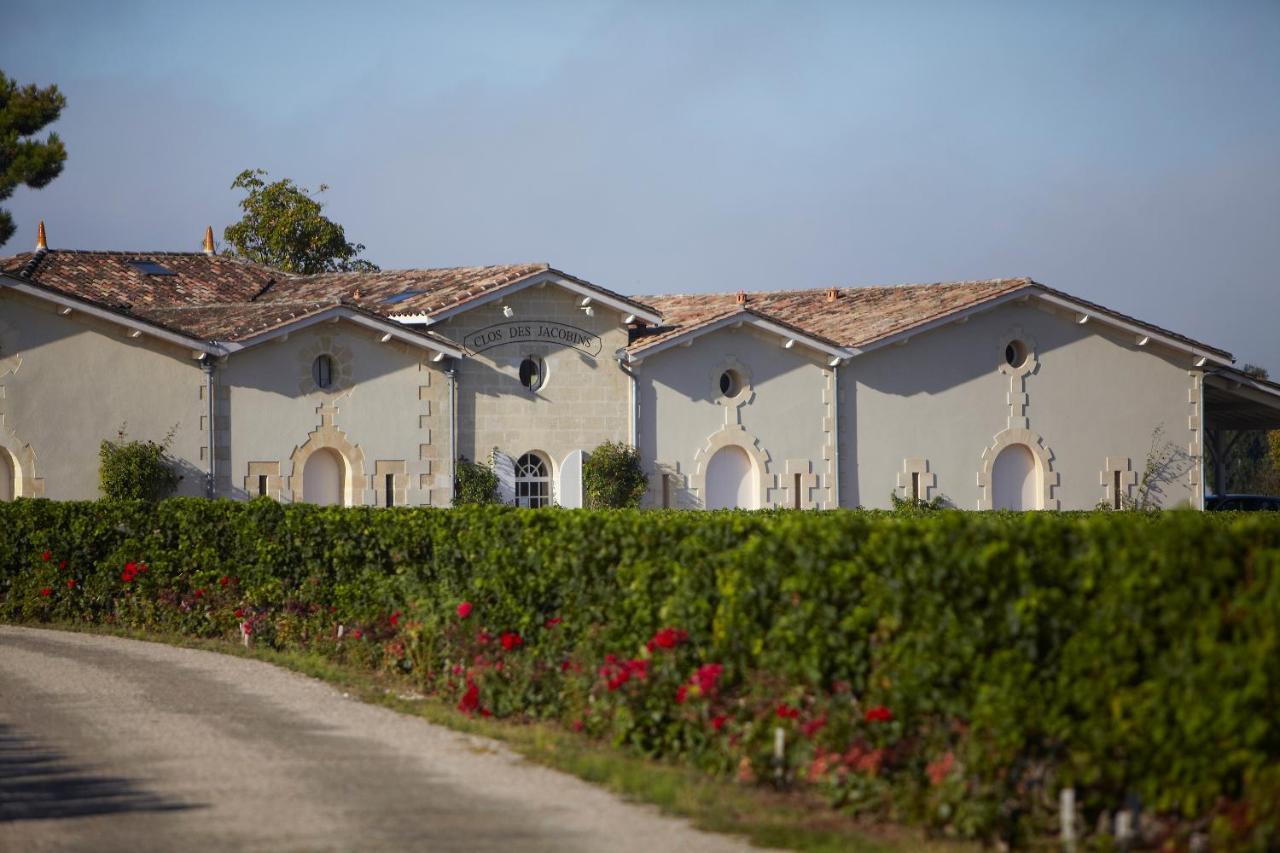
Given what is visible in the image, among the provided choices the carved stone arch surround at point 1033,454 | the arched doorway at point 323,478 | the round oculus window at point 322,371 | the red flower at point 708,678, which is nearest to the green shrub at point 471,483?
the arched doorway at point 323,478

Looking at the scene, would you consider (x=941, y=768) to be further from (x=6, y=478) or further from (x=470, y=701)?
(x=6, y=478)

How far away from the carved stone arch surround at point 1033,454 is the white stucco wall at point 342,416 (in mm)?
11001

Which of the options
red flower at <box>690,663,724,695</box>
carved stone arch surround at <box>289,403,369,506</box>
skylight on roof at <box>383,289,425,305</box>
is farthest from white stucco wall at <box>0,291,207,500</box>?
red flower at <box>690,663,724,695</box>

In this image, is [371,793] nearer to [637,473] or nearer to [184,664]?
[184,664]

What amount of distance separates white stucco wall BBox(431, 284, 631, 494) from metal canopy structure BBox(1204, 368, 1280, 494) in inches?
523

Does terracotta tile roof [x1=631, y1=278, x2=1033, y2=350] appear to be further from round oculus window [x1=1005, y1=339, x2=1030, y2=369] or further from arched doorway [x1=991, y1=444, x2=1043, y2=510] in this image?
arched doorway [x1=991, y1=444, x2=1043, y2=510]

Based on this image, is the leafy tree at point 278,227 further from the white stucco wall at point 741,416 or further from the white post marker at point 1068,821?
the white post marker at point 1068,821

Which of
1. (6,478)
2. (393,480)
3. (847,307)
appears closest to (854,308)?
(847,307)

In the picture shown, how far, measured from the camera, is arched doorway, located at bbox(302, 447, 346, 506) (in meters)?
27.5

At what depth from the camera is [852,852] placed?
28.1ft

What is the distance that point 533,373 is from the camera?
97.7 ft

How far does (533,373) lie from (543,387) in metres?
0.36

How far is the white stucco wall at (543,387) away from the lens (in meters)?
→ 29.1

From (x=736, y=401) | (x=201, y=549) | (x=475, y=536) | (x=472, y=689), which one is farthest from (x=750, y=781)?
(x=736, y=401)
